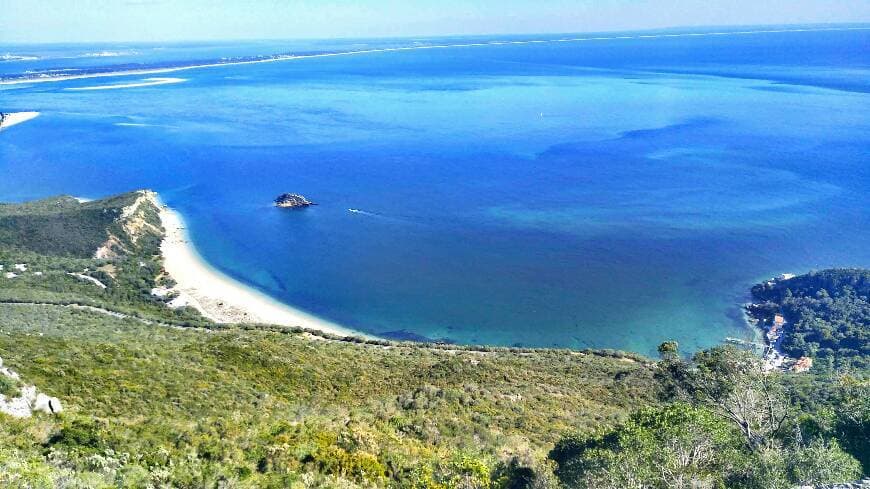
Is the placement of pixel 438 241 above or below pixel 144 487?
below

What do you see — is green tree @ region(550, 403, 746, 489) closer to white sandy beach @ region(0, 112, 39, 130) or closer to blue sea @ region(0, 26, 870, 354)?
blue sea @ region(0, 26, 870, 354)

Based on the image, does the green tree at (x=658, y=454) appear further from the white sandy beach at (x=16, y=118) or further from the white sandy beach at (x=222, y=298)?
the white sandy beach at (x=16, y=118)

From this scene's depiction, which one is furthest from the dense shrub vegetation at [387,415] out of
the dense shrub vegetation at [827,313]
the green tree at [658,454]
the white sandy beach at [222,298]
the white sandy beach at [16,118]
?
the white sandy beach at [16,118]

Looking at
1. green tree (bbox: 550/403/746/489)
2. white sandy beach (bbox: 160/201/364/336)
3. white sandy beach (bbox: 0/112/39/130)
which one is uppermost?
white sandy beach (bbox: 0/112/39/130)

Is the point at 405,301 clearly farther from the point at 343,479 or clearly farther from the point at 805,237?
the point at 805,237

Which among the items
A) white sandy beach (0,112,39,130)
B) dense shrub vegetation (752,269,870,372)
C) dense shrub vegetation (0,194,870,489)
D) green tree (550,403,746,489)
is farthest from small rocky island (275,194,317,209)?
white sandy beach (0,112,39,130)

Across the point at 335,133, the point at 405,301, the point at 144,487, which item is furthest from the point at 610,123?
the point at 144,487

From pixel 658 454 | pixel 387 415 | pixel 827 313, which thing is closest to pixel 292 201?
pixel 387 415
